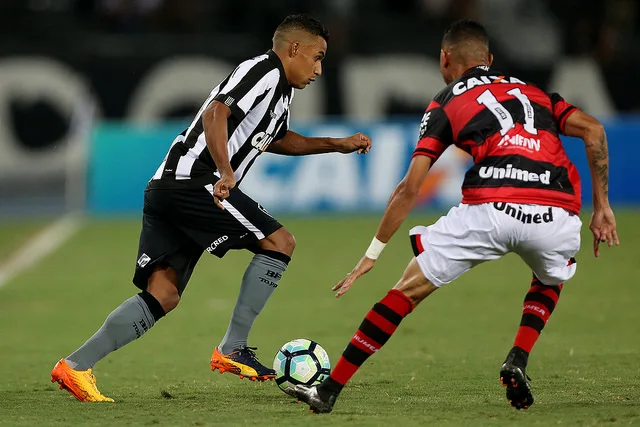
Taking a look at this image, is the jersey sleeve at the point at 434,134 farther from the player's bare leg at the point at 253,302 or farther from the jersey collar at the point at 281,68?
the player's bare leg at the point at 253,302

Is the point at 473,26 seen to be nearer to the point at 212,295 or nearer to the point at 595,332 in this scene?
the point at 595,332

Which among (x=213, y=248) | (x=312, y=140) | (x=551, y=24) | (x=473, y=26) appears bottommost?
(x=213, y=248)

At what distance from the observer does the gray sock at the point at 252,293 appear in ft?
22.2

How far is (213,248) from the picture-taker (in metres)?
6.62

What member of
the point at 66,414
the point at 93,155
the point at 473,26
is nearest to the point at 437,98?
the point at 473,26

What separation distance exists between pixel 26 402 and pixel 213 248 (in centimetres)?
137

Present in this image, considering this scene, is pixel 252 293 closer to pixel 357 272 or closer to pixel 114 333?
pixel 114 333

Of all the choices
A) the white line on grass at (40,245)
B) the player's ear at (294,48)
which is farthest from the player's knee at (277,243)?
the white line on grass at (40,245)

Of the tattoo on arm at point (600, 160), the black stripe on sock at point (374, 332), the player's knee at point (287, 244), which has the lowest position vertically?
the black stripe on sock at point (374, 332)

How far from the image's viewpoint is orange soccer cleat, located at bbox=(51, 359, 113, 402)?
20.7ft

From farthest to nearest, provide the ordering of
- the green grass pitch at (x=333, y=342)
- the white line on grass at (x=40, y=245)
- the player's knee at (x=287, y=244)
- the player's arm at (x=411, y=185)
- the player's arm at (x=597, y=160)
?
1. the white line on grass at (x=40, y=245)
2. the player's knee at (x=287, y=244)
3. the player's arm at (x=597, y=160)
4. the green grass pitch at (x=333, y=342)
5. the player's arm at (x=411, y=185)

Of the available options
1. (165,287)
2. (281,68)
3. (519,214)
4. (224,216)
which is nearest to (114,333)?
(165,287)

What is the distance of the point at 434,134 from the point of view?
19.5 feet

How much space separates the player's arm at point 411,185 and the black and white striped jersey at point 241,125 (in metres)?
1.07
